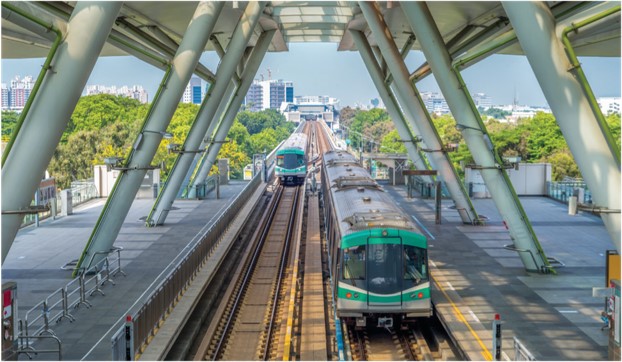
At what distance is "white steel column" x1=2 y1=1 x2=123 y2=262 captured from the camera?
1457cm

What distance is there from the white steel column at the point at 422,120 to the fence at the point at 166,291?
9520mm

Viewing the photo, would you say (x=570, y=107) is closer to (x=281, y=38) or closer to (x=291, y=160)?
(x=281, y=38)

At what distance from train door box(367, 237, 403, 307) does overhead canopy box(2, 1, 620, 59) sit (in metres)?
7.04

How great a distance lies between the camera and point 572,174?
66.5 metres

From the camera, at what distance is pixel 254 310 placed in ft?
72.0

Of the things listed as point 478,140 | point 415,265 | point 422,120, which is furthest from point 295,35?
point 415,265

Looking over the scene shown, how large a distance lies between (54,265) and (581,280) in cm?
1590

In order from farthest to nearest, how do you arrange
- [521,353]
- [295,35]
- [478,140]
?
1. [295,35]
2. [478,140]
3. [521,353]

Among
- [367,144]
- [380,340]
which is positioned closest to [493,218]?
[380,340]

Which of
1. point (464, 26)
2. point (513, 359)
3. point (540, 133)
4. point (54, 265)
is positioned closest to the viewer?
point (513, 359)

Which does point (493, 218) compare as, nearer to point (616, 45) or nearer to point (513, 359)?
point (616, 45)

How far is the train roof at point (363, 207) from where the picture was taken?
707 inches

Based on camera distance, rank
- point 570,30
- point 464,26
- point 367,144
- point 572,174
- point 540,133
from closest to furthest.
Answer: point 570,30
point 464,26
point 572,174
point 540,133
point 367,144

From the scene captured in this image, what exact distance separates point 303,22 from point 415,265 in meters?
29.5
